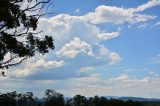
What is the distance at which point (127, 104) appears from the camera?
143875 millimetres

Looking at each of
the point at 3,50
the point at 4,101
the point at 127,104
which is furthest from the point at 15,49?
the point at 127,104

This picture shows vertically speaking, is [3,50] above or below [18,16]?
below

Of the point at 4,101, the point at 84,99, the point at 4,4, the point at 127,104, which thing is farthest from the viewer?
the point at 84,99

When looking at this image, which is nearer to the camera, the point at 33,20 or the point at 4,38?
the point at 4,38

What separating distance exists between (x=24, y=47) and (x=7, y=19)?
281 cm

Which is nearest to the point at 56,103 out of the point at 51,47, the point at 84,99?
the point at 84,99

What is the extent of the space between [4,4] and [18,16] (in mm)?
2303

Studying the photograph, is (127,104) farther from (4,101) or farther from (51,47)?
(51,47)

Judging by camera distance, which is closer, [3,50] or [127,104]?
[3,50]

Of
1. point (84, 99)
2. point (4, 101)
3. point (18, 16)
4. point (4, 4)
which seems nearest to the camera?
point (4, 4)

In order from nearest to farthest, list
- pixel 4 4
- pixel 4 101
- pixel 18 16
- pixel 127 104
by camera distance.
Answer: pixel 4 4 < pixel 18 16 < pixel 4 101 < pixel 127 104

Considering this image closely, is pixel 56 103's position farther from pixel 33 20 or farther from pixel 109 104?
pixel 33 20

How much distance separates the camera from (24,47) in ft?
109

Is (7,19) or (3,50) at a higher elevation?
(7,19)
